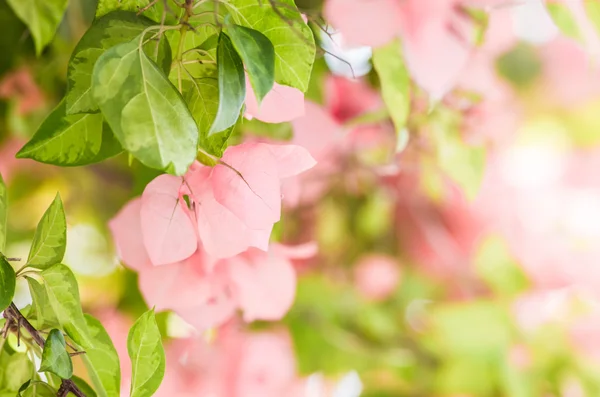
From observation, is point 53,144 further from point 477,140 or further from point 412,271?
point 412,271

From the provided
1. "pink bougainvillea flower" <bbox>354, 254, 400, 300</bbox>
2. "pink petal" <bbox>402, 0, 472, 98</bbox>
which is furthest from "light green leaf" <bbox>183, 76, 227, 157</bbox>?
"pink bougainvillea flower" <bbox>354, 254, 400, 300</bbox>

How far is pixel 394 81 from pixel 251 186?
4.1 inches

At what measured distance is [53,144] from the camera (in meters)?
0.18

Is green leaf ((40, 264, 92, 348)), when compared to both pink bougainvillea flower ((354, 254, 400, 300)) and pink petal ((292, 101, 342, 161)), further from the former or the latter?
pink bougainvillea flower ((354, 254, 400, 300))

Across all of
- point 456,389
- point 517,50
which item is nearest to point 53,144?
point 456,389

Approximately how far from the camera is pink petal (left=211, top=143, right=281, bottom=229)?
0.59 ft

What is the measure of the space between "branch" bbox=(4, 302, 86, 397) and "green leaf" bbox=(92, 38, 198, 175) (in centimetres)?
5

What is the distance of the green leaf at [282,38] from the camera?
0.18 m

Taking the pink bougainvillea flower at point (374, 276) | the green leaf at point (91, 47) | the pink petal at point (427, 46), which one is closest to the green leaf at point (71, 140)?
the green leaf at point (91, 47)

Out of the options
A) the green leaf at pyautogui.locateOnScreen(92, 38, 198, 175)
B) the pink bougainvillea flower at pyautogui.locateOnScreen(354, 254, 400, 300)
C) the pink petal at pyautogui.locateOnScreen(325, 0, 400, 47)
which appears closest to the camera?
the green leaf at pyautogui.locateOnScreen(92, 38, 198, 175)

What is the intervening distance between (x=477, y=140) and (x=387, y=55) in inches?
3.9

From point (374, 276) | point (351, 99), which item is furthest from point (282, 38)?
point (374, 276)

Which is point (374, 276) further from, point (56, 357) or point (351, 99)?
point (56, 357)

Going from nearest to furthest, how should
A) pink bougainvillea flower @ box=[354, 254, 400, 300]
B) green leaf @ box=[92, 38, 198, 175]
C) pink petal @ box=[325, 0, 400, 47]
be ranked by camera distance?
1. green leaf @ box=[92, 38, 198, 175]
2. pink petal @ box=[325, 0, 400, 47]
3. pink bougainvillea flower @ box=[354, 254, 400, 300]
